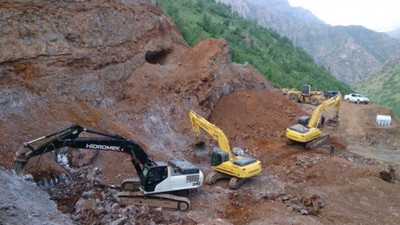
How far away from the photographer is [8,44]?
50.3 ft

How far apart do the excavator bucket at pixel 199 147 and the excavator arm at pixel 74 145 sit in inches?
228

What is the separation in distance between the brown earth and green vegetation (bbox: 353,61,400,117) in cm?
5371

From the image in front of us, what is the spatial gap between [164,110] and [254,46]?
4571 cm

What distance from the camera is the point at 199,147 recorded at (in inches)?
731

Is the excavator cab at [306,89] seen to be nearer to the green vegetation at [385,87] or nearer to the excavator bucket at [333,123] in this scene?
the excavator bucket at [333,123]

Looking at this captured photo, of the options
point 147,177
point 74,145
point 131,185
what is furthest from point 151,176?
point 74,145

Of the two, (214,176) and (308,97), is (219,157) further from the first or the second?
(308,97)

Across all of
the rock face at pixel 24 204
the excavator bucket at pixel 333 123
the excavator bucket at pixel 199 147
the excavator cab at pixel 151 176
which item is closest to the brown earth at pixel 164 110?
the excavator bucket at pixel 199 147

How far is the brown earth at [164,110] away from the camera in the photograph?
45.9ft

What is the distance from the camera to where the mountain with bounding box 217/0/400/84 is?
14388 centimetres

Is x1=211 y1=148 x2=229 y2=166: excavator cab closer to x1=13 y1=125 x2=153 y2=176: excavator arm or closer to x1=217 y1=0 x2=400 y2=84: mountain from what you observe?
x1=13 y1=125 x2=153 y2=176: excavator arm

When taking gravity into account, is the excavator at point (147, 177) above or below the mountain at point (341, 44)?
above

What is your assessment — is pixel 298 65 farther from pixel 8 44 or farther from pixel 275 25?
pixel 275 25

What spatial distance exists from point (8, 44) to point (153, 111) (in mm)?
6936
